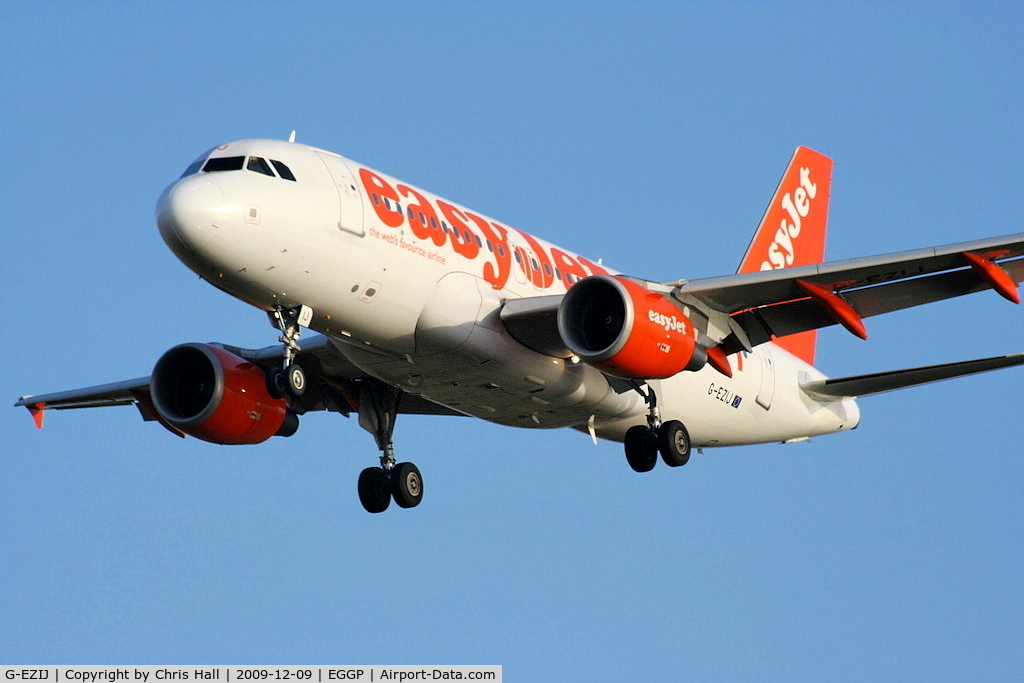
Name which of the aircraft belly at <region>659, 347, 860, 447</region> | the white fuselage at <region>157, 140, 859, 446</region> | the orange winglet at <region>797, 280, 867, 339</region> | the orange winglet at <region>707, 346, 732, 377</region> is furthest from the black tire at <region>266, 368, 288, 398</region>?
the orange winglet at <region>797, 280, 867, 339</region>

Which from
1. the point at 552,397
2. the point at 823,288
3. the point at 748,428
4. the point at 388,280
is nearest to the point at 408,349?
the point at 388,280

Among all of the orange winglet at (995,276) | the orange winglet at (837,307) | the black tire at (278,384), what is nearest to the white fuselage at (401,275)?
the black tire at (278,384)

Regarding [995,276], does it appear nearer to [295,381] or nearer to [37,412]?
[295,381]

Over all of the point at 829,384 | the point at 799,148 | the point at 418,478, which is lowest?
the point at 418,478

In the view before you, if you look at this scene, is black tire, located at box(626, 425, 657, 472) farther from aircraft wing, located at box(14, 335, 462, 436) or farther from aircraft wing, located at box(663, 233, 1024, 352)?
aircraft wing, located at box(14, 335, 462, 436)

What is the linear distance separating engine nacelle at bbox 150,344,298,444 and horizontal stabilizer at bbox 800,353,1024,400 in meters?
Result: 12.7

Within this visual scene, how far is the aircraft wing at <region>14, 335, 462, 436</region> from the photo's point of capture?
32.5m

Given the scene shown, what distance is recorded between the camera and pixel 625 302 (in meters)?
28.1

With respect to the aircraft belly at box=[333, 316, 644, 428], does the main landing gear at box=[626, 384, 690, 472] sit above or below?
below

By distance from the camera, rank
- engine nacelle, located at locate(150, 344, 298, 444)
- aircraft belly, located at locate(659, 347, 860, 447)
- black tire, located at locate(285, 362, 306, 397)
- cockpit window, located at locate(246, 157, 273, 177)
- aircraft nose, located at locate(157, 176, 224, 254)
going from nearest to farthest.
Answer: aircraft nose, located at locate(157, 176, 224, 254) < cockpit window, located at locate(246, 157, 273, 177) < black tire, located at locate(285, 362, 306, 397) < engine nacelle, located at locate(150, 344, 298, 444) < aircraft belly, located at locate(659, 347, 860, 447)

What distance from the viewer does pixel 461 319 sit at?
28422mm

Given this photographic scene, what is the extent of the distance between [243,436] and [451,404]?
17.2ft

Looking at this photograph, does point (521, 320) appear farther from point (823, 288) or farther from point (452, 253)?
point (823, 288)

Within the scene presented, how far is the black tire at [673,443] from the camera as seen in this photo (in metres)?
31.7
